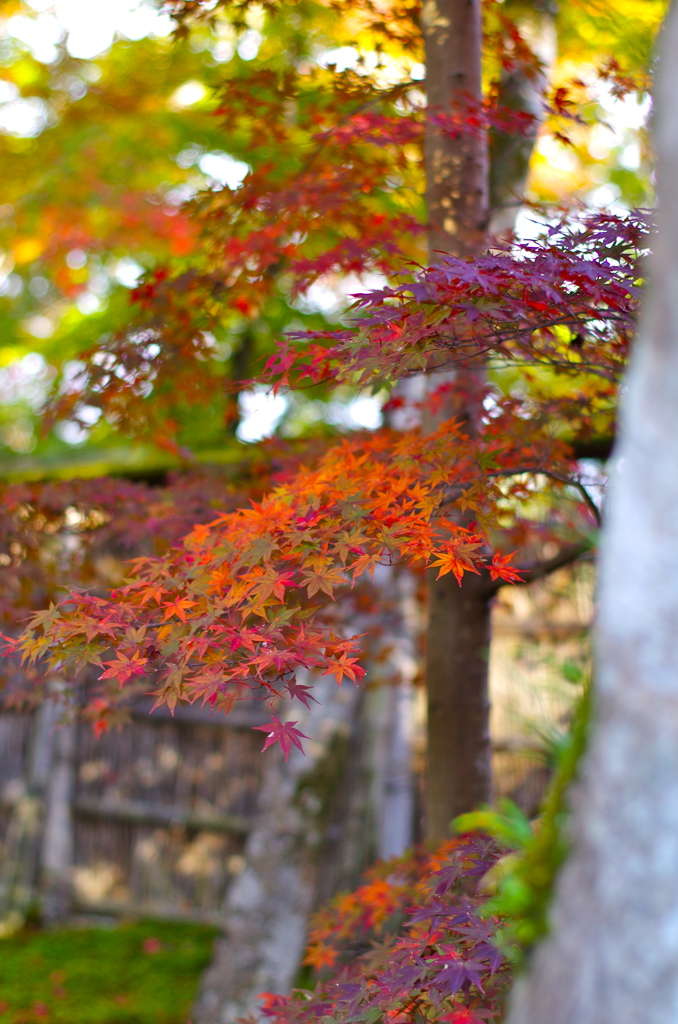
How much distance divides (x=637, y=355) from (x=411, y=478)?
0.87m

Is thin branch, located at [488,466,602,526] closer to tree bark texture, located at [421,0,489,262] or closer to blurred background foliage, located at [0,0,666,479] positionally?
tree bark texture, located at [421,0,489,262]

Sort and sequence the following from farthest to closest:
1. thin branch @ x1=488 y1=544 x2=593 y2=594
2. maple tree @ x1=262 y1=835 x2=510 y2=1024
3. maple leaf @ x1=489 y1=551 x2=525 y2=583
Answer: thin branch @ x1=488 y1=544 x2=593 y2=594, maple leaf @ x1=489 y1=551 x2=525 y2=583, maple tree @ x1=262 y1=835 x2=510 y2=1024

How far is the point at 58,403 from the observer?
257cm

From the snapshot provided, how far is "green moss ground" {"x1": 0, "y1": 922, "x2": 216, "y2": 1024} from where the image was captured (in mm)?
3590

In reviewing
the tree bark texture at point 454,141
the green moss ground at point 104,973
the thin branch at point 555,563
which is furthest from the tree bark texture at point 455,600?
the green moss ground at point 104,973

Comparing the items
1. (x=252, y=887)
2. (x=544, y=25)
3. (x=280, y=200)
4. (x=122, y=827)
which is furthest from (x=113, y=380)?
(x=122, y=827)

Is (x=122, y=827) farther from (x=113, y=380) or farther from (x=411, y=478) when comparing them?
(x=411, y=478)

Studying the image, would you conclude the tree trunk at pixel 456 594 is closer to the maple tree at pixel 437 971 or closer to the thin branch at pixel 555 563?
the thin branch at pixel 555 563

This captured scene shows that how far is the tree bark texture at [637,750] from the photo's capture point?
77 centimetres

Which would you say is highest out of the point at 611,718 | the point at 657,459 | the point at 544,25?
the point at 544,25

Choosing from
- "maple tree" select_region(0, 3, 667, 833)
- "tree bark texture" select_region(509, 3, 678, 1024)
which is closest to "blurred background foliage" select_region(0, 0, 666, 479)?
"maple tree" select_region(0, 3, 667, 833)

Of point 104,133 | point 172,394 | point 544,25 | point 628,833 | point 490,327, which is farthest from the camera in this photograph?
point 104,133

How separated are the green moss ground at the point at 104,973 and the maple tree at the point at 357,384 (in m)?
2.15

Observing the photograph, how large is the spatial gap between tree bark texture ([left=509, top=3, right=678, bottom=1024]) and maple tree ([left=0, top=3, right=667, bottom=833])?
72cm
